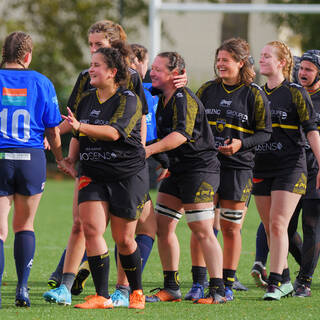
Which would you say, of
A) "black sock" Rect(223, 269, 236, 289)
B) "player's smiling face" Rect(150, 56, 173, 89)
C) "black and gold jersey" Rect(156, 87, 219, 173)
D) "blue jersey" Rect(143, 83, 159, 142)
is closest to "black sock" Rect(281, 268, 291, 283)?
"black sock" Rect(223, 269, 236, 289)

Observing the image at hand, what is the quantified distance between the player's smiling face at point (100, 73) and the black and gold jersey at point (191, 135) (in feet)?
2.08

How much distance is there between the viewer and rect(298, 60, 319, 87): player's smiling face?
7.06 metres

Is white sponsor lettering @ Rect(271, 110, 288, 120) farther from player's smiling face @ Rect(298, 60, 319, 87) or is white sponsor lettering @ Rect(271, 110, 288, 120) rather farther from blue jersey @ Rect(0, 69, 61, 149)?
blue jersey @ Rect(0, 69, 61, 149)

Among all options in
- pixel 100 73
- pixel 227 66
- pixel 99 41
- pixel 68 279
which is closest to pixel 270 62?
pixel 227 66

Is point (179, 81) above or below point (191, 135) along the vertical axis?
above

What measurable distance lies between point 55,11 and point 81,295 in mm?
22875

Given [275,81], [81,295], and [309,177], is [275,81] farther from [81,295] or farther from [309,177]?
[81,295]

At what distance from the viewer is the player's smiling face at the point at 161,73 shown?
20.4 ft

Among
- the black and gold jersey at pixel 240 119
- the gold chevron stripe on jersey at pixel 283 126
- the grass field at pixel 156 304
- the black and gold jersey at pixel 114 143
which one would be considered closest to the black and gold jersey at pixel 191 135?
the black and gold jersey at pixel 240 119

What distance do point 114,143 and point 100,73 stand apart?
1.69 feet

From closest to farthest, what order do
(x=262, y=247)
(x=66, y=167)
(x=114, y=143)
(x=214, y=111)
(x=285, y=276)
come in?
1. (x=114, y=143)
2. (x=66, y=167)
3. (x=214, y=111)
4. (x=285, y=276)
5. (x=262, y=247)

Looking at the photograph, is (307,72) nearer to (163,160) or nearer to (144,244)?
(163,160)

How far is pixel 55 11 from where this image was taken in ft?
93.2

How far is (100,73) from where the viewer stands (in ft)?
18.7
